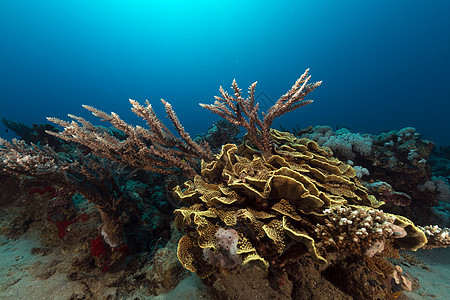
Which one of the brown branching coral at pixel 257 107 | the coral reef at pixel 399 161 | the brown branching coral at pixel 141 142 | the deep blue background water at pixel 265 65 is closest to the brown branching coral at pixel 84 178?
the brown branching coral at pixel 141 142

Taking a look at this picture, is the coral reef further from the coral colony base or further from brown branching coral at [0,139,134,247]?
brown branching coral at [0,139,134,247]

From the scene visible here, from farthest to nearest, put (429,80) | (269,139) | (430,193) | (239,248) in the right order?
Answer: (429,80) → (430,193) → (269,139) → (239,248)

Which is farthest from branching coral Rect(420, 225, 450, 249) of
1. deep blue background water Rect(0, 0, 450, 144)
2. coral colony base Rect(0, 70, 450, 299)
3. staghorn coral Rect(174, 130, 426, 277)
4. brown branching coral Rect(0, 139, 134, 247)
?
deep blue background water Rect(0, 0, 450, 144)

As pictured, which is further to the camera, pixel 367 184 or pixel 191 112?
pixel 191 112

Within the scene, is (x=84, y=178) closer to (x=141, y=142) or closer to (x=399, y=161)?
(x=141, y=142)

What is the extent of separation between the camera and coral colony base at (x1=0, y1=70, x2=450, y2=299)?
6.22 ft

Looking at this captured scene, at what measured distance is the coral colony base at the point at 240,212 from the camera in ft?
6.22

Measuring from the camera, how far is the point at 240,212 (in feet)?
6.72

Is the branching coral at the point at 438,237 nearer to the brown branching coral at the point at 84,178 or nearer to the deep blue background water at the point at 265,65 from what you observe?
the brown branching coral at the point at 84,178

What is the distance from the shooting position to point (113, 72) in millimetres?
130750

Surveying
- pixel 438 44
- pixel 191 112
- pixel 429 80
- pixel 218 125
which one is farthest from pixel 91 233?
pixel 191 112

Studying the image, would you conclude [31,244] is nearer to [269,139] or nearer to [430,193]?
[269,139]

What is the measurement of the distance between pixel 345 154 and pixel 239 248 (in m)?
4.37

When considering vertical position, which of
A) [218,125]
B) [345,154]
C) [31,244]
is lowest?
[31,244]
